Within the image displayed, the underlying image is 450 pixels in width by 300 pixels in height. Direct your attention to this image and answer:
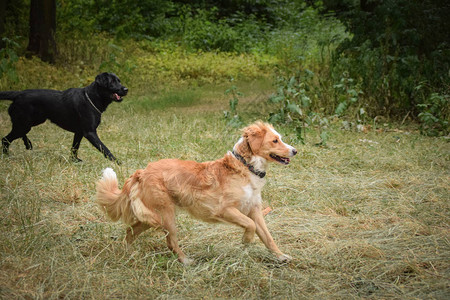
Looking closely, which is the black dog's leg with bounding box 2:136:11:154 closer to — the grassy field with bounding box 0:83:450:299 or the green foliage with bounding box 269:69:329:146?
the grassy field with bounding box 0:83:450:299

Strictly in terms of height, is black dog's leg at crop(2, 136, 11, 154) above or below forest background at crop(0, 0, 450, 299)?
below

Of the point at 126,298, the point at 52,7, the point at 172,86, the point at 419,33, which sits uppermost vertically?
the point at 419,33

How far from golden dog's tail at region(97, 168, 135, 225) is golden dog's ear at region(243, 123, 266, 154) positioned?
1.03 metres

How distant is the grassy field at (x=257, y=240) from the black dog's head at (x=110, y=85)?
2.54 ft

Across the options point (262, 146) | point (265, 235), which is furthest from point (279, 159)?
point (265, 235)

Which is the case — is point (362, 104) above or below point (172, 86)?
above

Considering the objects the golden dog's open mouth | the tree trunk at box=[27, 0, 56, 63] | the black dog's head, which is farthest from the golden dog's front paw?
the tree trunk at box=[27, 0, 56, 63]

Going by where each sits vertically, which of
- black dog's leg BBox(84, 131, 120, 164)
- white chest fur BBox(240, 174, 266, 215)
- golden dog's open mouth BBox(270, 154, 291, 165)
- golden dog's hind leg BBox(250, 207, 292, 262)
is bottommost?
black dog's leg BBox(84, 131, 120, 164)

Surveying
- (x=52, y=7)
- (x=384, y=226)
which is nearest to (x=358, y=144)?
(x=384, y=226)

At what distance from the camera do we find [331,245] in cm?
360

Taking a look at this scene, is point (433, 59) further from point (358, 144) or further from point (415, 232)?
point (415, 232)

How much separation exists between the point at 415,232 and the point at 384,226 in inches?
12.4

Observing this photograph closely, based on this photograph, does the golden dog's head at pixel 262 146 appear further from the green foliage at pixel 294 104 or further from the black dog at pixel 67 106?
the green foliage at pixel 294 104

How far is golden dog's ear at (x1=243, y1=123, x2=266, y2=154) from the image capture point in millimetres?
3592
